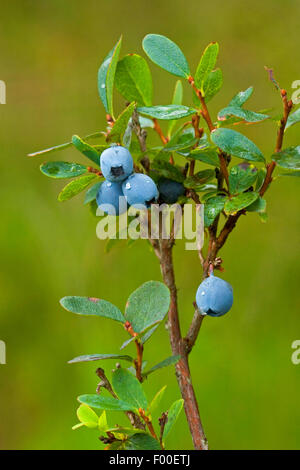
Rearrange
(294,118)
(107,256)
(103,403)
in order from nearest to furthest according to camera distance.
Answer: (103,403), (294,118), (107,256)

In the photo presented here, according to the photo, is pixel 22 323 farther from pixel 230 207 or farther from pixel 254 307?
pixel 230 207

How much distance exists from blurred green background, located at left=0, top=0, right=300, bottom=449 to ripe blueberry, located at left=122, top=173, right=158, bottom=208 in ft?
2.90

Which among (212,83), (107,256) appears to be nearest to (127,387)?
(212,83)

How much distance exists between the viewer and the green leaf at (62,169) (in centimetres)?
54

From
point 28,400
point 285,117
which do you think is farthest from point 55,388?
point 285,117

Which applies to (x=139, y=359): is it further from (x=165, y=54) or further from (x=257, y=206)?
(x=165, y=54)

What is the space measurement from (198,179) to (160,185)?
4 cm

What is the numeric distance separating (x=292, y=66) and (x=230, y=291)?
4.13 ft

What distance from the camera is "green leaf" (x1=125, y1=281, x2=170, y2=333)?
0.50 meters

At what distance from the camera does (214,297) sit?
52cm

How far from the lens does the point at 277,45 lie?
5.44ft

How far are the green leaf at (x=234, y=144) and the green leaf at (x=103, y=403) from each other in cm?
22

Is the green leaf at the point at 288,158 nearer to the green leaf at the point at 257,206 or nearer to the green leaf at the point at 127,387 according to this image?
the green leaf at the point at 257,206

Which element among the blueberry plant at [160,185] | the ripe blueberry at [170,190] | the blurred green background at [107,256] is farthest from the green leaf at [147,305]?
the blurred green background at [107,256]
